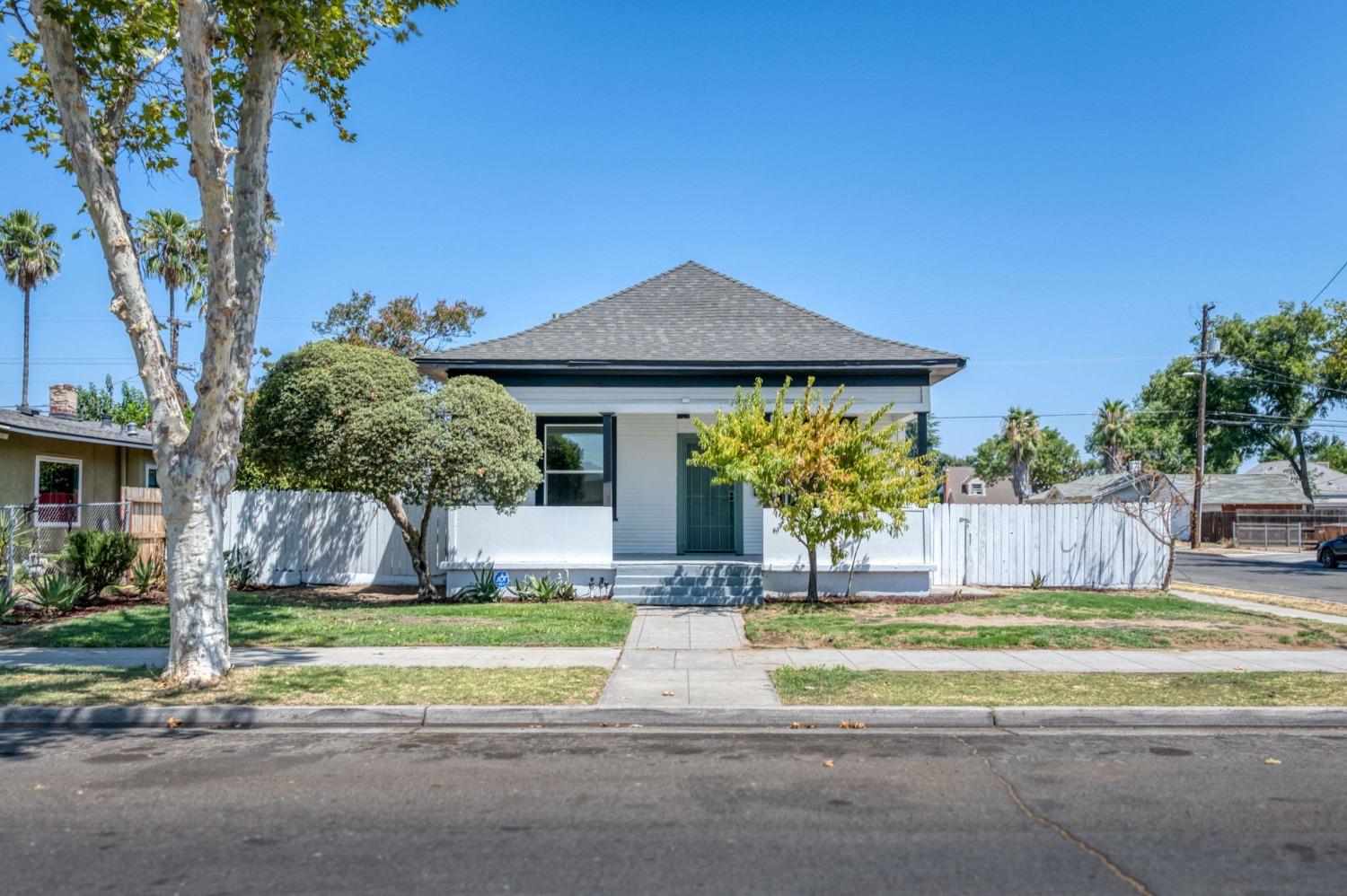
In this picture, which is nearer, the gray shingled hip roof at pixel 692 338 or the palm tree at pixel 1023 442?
the gray shingled hip roof at pixel 692 338

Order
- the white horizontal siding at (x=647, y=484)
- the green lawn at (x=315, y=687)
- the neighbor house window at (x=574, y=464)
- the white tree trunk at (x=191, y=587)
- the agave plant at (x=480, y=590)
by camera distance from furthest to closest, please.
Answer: the white horizontal siding at (x=647, y=484)
the neighbor house window at (x=574, y=464)
the agave plant at (x=480, y=590)
the white tree trunk at (x=191, y=587)
the green lawn at (x=315, y=687)

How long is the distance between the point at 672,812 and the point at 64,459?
25.1 meters

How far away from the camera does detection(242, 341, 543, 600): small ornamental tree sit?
15.0 metres

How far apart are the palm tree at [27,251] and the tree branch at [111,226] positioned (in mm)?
36222

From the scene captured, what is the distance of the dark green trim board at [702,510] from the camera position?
19.5 metres

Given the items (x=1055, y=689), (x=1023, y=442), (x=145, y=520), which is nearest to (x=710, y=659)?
(x=1055, y=689)

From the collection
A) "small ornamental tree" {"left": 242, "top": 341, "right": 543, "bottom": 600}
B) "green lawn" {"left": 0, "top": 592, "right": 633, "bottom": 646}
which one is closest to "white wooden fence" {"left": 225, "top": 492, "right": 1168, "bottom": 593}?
"small ornamental tree" {"left": 242, "top": 341, "right": 543, "bottom": 600}

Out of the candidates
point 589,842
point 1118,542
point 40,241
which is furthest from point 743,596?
point 40,241

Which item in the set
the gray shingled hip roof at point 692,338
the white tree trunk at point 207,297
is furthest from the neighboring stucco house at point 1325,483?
the white tree trunk at point 207,297

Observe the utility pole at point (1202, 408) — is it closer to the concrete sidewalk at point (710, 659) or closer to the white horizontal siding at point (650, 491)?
the white horizontal siding at point (650, 491)

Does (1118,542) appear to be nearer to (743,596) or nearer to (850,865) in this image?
(743,596)

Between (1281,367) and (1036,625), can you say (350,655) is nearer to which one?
(1036,625)

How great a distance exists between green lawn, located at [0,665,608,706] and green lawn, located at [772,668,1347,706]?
90.2 inches

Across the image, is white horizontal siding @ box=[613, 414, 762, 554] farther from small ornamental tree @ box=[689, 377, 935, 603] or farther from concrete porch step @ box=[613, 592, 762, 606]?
small ornamental tree @ box=[689, 377, 935, 603]
